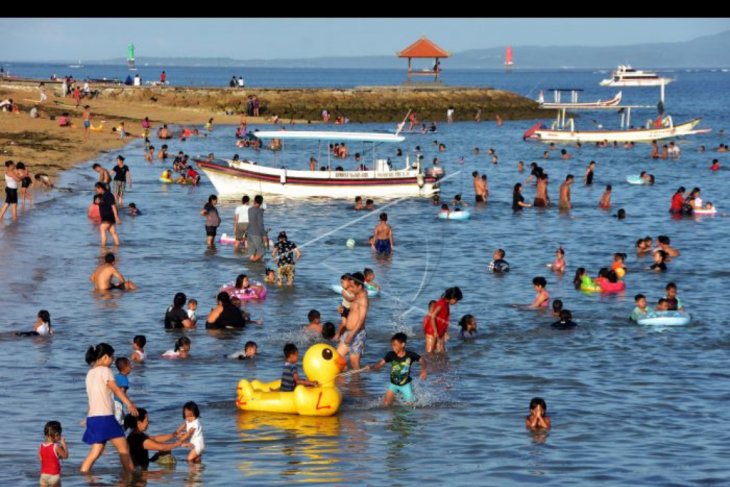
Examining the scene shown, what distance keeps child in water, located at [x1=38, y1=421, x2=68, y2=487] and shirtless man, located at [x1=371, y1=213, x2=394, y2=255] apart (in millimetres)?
18718

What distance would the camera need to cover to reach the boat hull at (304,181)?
39594mm

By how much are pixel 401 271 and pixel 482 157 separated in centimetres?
3660

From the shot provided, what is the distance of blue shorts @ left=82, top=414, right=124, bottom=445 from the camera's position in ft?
33.7

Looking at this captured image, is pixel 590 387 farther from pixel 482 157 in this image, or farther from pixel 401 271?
pixel 482 157

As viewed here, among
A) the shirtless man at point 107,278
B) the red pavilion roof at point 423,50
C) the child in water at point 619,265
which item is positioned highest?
the red pavilion roof at point 423,50

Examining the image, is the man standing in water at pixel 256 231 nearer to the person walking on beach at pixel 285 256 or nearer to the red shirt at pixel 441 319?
the person walking on beach at pixel 285 256

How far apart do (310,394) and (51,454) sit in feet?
14.1

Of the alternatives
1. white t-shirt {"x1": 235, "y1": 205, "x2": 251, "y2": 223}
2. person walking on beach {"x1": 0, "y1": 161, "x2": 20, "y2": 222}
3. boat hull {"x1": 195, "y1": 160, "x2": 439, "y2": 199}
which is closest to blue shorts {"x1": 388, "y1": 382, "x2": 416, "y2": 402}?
white t-shirt {"x1": 235, "y1": 205, "x2": 251, "y2": 223}

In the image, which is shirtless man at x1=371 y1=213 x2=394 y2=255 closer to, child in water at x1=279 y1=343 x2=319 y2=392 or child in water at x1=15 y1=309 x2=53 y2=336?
child in water at x1=15 y1=309 x2=53 y2=336

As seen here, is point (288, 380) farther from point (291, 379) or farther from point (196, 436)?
point (196, 436)

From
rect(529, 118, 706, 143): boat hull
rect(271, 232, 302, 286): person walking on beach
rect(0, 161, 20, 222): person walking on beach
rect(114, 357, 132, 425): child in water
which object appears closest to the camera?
rect(114, 357, 132, 425): child in water

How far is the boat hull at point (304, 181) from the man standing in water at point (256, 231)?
13291 mm

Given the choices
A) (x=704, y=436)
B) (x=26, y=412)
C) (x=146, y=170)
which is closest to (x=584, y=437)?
(x=704, y=436)

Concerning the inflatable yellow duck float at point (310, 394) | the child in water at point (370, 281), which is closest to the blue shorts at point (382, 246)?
the child in water at point (370, 281)
